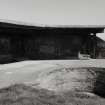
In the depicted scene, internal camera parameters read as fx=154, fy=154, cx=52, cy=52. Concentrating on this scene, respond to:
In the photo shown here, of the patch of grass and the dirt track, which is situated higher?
the dirt track

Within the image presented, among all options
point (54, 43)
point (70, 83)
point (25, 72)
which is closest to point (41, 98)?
point (70, 83)

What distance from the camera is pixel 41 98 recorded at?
15.3 feet

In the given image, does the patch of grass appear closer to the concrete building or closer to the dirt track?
the dirt track

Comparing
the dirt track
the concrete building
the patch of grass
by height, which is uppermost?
the concrete building

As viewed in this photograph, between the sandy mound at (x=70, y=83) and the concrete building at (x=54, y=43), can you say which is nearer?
the sandy mound at (x=70, y=83)

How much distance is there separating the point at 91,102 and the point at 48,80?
9.97 feet

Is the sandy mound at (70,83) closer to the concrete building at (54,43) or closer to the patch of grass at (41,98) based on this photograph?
the patch of grass at (41,98)

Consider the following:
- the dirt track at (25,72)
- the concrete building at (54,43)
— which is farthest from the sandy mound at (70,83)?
the concrete building at (54,43)

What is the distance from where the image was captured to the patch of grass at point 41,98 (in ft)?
14.3

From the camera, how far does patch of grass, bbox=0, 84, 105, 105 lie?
4.35 meters

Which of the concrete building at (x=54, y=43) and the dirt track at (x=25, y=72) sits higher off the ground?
the concrete building at (x=54, y=43)

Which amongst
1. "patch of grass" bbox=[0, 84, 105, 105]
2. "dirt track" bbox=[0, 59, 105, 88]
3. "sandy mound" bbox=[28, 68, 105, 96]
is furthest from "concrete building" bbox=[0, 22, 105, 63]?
"patch of grass" bbox=[0, 84, 105, 105]

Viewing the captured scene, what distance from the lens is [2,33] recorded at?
1505 cm

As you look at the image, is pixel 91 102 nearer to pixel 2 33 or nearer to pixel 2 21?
pixel 2 21
